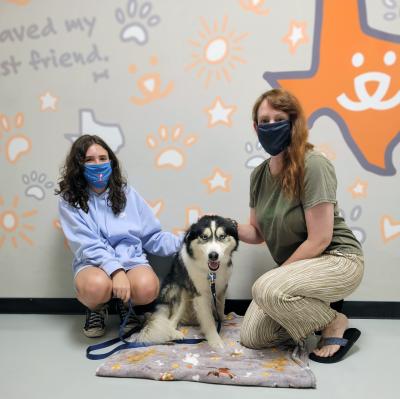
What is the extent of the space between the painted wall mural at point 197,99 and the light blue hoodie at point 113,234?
173 mm

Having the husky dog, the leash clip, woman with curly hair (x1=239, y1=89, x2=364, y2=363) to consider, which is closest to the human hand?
the husky dog

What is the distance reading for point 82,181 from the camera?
2383mm

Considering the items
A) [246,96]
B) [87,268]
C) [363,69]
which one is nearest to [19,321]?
[87,268]

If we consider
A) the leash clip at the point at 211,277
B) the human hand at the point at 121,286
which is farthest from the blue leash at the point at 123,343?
the human hand at the point at 121,286

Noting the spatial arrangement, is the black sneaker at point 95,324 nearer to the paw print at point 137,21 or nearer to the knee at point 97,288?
the knee at point 97,288

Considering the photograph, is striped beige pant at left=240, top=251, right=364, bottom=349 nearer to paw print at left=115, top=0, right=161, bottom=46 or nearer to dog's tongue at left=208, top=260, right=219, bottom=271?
dog's tongue at left=208, top=260, right=219, bottom=271

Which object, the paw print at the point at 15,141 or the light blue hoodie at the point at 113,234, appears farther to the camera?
the paw print at the point at 15,141

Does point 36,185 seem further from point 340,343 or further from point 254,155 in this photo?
point 340,343

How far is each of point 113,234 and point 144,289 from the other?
1.32 ft

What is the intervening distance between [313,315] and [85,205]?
4.96 ft

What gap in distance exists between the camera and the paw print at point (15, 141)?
8.67 feet

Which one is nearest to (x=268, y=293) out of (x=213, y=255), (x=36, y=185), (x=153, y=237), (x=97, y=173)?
(x=213, y=255)

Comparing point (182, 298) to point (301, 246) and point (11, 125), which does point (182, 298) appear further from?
point (11, 125)

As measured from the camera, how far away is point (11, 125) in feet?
8.68
